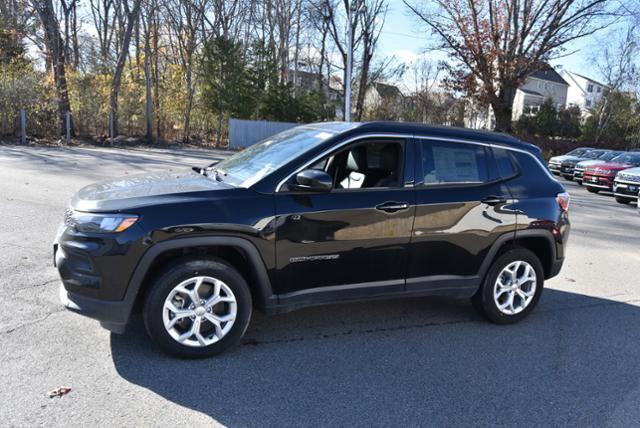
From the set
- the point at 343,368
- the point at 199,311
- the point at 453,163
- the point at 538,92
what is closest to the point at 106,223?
the point at 199,311

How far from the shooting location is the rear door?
4.20 meters

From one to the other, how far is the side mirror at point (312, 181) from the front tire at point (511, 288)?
1940 millimetres

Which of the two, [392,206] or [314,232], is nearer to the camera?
[314,232]

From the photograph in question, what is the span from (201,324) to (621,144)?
48.0m

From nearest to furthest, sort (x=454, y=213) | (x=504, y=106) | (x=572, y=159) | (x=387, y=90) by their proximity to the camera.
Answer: (x=454, y=213) → (x=572, y=159) → (x=504, y=106) → (x=387, y=90)

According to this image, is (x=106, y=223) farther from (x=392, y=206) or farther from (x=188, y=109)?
(x=188, y=109)

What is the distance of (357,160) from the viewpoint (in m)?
4.63

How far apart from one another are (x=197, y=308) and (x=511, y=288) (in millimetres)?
2946

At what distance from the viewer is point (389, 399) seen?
328 centimetres

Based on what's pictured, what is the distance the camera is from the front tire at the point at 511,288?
4582 mm

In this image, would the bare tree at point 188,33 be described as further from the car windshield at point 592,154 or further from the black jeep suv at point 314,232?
the black jeep suv at point 314,232

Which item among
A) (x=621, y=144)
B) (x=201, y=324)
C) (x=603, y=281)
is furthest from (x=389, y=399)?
(x=621, y=144)

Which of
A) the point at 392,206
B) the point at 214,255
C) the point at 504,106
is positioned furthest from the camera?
the point at 504,106

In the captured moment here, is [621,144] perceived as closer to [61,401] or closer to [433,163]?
[433,163]
